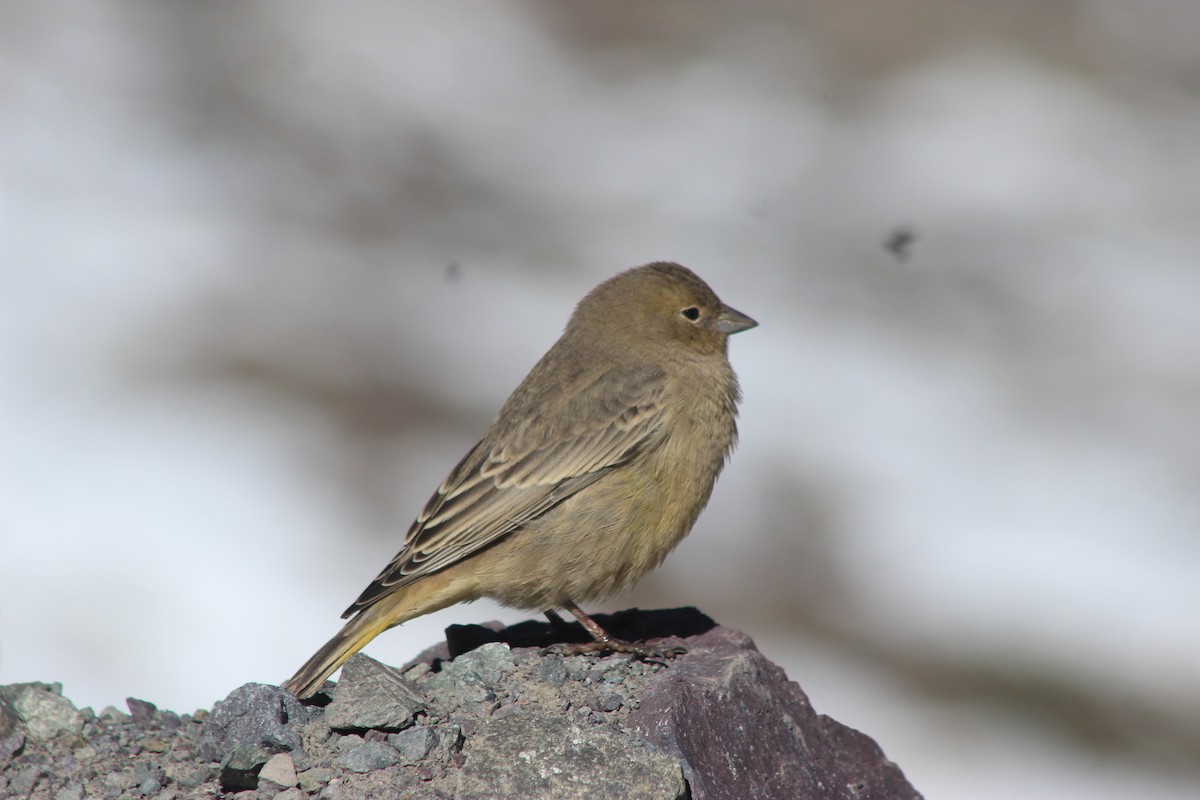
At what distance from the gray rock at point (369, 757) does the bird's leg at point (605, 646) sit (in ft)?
3.97

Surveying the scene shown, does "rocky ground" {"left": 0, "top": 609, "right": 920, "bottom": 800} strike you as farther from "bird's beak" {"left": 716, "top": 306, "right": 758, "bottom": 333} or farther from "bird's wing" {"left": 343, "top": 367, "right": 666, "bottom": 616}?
"bird's beak" {"left": 716, "top": 306, "right": 758, "bottom": 333}

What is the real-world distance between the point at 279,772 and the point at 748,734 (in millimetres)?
1855

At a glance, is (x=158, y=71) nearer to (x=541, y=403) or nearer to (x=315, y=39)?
(x=315, y=39)

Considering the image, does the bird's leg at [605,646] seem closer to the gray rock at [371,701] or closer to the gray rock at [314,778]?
the gray rock at [371,701]

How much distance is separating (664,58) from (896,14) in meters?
3.34

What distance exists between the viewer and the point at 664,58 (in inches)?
769

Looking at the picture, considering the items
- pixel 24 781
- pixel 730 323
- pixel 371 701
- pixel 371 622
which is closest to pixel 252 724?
pixel 371 701

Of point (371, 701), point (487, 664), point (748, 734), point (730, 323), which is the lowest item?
point (371, 701)

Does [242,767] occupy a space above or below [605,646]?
below

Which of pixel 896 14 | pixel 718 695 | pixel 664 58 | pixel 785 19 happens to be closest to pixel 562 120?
pixel 664 58

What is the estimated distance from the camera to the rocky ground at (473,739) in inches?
192

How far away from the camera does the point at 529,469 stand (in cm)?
652

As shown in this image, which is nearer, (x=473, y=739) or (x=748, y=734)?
(x=473, y=739)

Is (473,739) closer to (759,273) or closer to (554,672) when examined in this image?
(554,672)
